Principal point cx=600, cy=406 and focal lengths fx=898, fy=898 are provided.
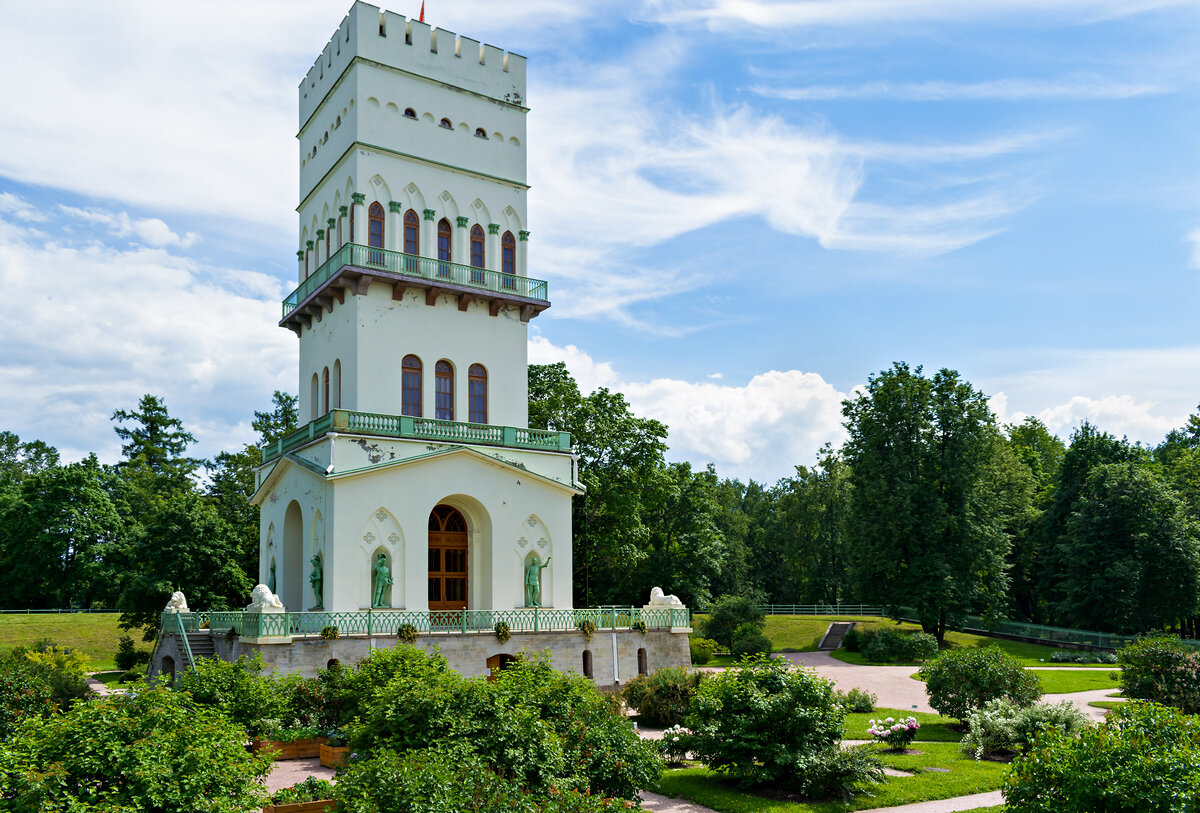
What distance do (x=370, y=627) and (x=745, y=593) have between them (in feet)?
119

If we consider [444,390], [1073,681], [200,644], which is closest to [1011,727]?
[1073,681]

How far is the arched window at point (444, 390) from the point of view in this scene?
31219 mm

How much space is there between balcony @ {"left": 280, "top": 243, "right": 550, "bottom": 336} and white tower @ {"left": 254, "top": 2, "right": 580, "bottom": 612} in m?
0.08

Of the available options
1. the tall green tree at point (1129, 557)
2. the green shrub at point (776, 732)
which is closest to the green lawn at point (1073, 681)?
the tall green tree at point (1129, 557)

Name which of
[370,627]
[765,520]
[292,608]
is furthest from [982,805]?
[765,520]

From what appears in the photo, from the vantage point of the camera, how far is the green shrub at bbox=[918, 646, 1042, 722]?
1998 centimetres

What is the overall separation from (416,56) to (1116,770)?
3085 centimetres

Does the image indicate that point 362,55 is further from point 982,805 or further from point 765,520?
point 765,520

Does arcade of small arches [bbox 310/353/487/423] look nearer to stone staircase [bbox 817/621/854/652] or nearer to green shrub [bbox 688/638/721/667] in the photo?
green shrub [bbox 688/638/721/667]

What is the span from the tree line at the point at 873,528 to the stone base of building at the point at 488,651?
12.4 meters

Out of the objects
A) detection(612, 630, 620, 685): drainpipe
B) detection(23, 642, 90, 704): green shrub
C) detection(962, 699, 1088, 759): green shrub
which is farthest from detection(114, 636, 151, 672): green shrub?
detection(962, 699, 1088, 759): green shrub

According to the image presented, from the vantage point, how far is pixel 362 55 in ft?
102

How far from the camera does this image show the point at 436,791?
8812mm

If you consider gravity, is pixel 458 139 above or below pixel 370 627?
above
